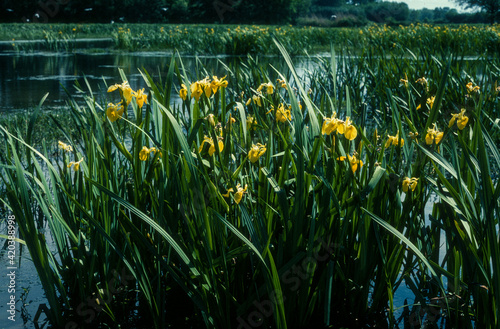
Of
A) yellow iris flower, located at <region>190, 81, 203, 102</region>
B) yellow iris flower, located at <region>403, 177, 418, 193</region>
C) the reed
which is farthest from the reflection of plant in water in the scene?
yellow iris flower, located at <region>403, 177, 418, 193</region>

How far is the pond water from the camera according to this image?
1.76 meters

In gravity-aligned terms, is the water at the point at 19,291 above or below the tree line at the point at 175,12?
below

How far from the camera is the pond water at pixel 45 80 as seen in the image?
5.77 feet

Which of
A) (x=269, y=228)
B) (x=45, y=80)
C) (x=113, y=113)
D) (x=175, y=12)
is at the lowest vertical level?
(x=45, y=80)

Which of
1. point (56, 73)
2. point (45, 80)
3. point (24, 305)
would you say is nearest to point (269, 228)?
point (24, 305)

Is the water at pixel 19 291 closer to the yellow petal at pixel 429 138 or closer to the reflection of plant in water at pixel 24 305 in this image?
the reflection of plant in water at pixel 24 305

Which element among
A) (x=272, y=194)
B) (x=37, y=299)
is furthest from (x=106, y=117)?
(x=37, y=299)

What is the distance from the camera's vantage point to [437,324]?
1562mm

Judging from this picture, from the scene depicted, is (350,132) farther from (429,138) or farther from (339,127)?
(429,138)

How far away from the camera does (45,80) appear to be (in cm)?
757

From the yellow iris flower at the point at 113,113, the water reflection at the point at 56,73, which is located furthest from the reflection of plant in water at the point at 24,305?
the water reflection at the point at 56,73

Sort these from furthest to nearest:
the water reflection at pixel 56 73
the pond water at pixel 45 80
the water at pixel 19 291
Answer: the water reflection at pixel 56 73 → the pond water at pixel 45 80 → the water at pixel 19 291

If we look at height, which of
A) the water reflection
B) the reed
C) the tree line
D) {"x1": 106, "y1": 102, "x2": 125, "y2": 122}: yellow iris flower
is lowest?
the water reflection

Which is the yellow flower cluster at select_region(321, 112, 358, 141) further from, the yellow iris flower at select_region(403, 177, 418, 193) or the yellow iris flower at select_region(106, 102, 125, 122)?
→ the yellow iris flower at select_region(106, 102, 125, 122)
